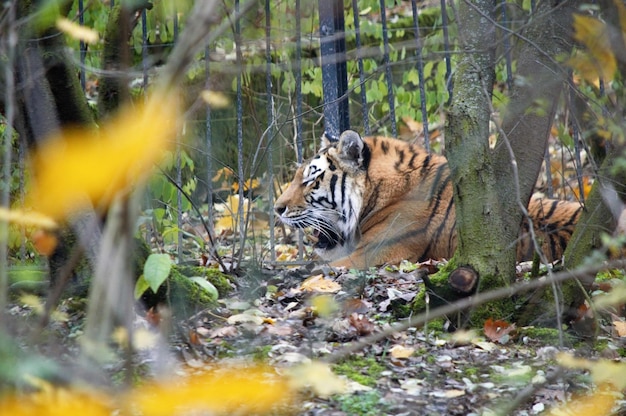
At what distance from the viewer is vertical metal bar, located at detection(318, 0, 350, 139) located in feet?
22.1

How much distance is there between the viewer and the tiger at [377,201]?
6.20 metres

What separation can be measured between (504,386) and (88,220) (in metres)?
1.77

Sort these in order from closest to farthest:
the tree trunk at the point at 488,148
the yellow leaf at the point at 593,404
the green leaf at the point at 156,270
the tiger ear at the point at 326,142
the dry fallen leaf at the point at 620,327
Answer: the green leaf at the point at 156,270 → the yellow leaf at the point at 593,404 → the tree trunk at the point at 488,148 → the dry fallen leaf at the point at 620,327 → the tiger ear at the point at 326,142

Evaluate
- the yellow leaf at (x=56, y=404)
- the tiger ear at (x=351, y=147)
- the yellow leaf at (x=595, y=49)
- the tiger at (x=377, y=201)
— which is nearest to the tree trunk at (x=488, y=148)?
the yellow leaf at (x=595, y=49)

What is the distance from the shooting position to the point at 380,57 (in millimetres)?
9641

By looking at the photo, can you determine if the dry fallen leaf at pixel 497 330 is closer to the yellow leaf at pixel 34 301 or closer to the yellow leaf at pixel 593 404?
the yellow leaf at pixel 593 404

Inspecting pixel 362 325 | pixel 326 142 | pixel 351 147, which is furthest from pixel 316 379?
pixel 326 142

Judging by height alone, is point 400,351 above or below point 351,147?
below

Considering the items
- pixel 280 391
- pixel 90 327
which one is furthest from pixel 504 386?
pixel 90 327

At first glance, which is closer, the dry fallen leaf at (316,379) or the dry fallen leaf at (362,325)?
the dry fallen leaf at (316,379)

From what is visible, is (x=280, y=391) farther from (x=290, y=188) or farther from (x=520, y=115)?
(x=290, y=188)

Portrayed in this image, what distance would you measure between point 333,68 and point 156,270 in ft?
13.0

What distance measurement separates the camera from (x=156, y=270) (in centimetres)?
318

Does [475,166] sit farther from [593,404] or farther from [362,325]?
[593,404]
